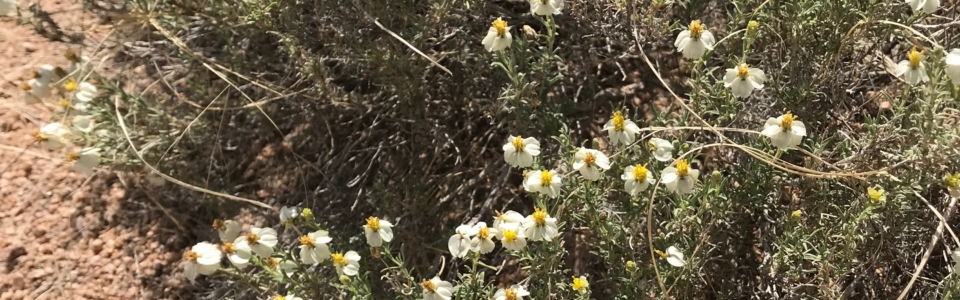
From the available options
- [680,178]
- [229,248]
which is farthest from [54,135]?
[680,178]

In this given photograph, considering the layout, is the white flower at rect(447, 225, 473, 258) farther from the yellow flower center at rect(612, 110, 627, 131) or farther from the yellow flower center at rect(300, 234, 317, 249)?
the yellow flower center at rect(612, 110, 627, 131)

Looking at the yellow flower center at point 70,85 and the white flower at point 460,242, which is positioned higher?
the yellow flower center at point 70,85

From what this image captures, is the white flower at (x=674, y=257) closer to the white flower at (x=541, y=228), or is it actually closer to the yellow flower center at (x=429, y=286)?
the white flower at (x=541, y=228)

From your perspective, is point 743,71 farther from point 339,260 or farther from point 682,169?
point 339,260

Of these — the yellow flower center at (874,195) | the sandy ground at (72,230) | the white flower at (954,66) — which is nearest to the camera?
the white flower at (954,66)

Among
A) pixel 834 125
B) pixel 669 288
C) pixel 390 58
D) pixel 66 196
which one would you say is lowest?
pixel 66 196

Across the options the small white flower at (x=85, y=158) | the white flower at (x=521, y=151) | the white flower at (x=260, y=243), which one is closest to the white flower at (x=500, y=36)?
the white flower at (x=521, y=151)

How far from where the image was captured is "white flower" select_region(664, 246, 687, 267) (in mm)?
1987

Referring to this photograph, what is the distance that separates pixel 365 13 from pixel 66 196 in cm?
147

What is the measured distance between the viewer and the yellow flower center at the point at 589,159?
1952 millimetres

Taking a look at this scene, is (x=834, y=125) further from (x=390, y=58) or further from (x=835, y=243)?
(x=390, y=58)

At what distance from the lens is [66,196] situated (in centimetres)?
288

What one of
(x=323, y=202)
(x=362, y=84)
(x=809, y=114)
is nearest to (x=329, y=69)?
(x=362, y=84)

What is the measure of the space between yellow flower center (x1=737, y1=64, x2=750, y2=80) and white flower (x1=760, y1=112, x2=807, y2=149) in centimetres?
14
